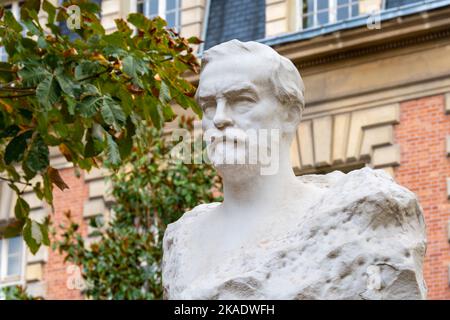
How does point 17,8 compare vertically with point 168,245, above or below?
above

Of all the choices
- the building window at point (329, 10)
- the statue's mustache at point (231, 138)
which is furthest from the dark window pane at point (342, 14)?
the statue's mustache at point (231, 138)

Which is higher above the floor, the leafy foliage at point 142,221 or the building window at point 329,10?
the building window at point 329,10

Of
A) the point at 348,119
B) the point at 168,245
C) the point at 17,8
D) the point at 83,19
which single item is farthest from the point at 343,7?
the point at 168,245

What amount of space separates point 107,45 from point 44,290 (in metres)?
16.3

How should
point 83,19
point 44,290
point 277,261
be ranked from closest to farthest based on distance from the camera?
point 277,261 → point 83,19 → point 44,290

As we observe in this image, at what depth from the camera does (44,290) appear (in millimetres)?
29625

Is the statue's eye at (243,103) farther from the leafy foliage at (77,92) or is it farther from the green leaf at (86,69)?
the green leaf at (86,69)

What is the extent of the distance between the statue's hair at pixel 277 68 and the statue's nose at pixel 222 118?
0.26 metres

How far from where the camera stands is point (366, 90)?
27609mm

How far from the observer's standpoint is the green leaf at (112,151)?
1267 centimetres

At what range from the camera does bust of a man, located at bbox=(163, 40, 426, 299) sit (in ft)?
26.4

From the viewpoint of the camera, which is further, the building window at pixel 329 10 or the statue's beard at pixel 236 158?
the building window at pixel 329 10

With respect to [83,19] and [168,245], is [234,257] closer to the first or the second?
[168,245]

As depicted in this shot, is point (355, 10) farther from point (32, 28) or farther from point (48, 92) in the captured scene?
point (48, 92)
